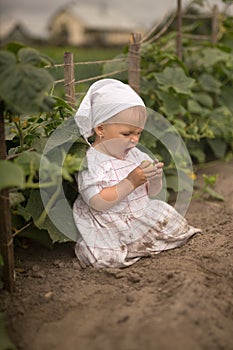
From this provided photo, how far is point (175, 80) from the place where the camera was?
13.0 ft

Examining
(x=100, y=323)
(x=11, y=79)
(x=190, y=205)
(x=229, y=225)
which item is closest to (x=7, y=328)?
(x=100, y=323)

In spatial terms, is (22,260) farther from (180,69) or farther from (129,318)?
(180,69)

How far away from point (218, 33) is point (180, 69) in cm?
150

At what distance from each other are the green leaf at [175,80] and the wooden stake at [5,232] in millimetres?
1978

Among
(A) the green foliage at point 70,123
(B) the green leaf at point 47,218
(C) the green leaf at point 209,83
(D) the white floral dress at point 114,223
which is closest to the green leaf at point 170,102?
(A) the green foliage at point 70,123

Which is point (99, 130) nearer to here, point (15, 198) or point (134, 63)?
point (15, 198)

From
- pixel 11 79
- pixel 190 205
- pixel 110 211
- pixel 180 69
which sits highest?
pixel 11 79

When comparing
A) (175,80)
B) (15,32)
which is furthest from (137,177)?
(15,32)

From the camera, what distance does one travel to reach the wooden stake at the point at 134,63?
12.4 ft

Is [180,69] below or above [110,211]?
above

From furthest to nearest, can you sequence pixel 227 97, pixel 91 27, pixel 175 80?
pixel 91 27 → pixel 227 97 → pixel 175 80

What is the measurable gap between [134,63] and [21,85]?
76.2 inches

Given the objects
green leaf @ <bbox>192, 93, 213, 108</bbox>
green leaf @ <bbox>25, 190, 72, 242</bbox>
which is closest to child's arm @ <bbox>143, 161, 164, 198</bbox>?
green leaf @ <bbox>25, 190, 72, 242</bbox>

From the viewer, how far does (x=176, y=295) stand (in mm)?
2090
